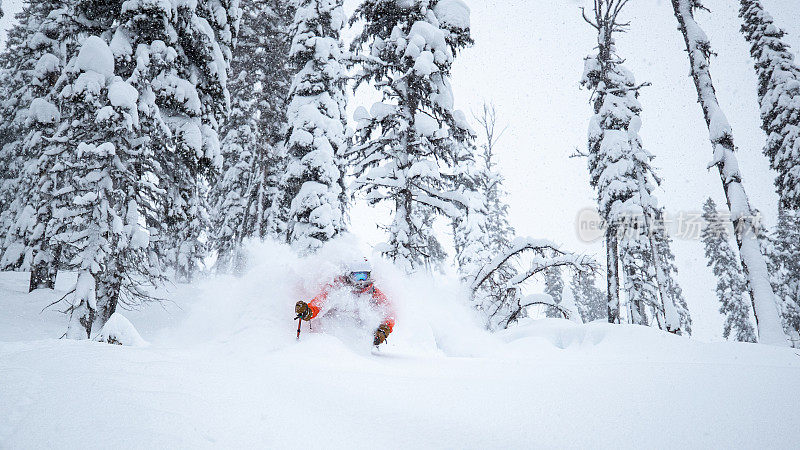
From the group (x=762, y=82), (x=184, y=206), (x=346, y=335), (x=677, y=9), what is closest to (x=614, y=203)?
(x=677, y=9)

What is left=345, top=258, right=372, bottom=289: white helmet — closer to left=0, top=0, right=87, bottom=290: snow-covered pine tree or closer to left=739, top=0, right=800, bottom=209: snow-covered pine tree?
left=0, top=0, right=87, bottom=290: snow-covered pine tree

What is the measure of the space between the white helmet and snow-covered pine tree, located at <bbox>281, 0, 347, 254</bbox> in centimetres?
679

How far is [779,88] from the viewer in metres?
17.9

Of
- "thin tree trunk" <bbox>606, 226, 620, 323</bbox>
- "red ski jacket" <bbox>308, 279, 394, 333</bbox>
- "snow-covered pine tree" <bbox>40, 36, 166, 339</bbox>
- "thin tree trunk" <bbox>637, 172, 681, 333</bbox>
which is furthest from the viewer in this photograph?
"thin tree trunk" <bbox>606, 226, 620, 323</bbox>

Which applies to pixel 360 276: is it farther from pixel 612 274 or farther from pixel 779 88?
pixel 779 88

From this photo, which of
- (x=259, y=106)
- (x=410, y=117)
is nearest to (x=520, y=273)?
(x=410, y=117)

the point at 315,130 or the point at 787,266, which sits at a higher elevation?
the point at 315,130

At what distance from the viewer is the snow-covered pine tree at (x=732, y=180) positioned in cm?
918

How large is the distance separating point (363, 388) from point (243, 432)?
1245mm

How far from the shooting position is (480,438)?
2.39 metres

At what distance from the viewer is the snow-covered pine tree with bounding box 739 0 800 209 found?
17.6m

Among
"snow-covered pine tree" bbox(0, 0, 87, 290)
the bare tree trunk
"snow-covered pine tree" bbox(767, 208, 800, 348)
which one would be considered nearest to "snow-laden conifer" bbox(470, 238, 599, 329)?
"snow-covered pine tree" bbox(0, 0, 87, 290)

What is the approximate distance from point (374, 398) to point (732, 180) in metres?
12.1

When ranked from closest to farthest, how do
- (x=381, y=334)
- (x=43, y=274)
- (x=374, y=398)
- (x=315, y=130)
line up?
(x=374, y=398), (x=381, y=334), (x=315, y=130), (x=43, y=274)
